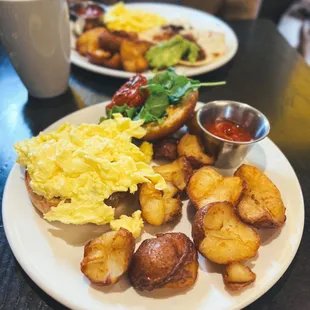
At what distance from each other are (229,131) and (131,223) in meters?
0.90

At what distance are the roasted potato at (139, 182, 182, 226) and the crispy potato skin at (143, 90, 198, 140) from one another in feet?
1.45

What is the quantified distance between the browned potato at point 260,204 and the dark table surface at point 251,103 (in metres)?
0.24

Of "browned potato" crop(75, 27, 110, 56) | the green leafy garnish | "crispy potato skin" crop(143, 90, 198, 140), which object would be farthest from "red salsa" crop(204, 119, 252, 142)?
"browned potato" crop(75, 27, 110, 56)

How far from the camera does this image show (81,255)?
63.0 inches

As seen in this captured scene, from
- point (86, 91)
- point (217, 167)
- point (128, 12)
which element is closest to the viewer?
point (217, 167)

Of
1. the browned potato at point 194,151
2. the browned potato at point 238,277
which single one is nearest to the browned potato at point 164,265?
the browned potato at point 238,277

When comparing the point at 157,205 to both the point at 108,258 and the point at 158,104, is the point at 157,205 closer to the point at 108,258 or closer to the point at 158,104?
the point at 108,258

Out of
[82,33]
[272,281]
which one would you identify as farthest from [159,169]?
[82,33]

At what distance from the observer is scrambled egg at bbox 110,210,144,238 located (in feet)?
5.24

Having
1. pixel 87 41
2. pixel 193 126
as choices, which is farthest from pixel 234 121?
pixel 87 41

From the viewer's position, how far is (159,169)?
193 centimetres

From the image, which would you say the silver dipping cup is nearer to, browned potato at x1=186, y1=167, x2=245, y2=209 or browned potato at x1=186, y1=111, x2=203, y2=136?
browned potato at x1=186, y1=111, x2=203, y2=136

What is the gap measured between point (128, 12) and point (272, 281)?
3202mm

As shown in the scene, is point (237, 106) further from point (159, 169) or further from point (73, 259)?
point (73, 259)
